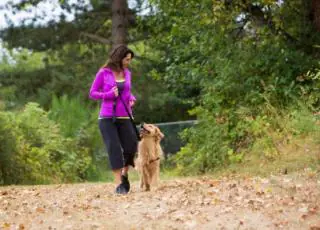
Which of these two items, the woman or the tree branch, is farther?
the tree branch

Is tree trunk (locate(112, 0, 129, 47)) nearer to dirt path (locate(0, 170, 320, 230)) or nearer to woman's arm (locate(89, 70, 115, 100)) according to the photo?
woman's arm (locate(89, 70, 115, 100))

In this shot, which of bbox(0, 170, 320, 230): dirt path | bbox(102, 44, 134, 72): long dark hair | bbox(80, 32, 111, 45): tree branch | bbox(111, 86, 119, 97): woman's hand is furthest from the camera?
bbox(80, 32, 111, 45): tree branch

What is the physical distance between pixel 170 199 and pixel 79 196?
96.3 inches

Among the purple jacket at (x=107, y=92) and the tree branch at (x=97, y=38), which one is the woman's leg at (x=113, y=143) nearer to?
the purple jacket at (x=107, y=92)

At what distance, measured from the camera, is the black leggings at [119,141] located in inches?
458

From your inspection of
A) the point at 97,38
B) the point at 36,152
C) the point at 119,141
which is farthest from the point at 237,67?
the point at 97,38

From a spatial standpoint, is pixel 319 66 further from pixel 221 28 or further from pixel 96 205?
pixel 96 205

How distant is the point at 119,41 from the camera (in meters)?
29.3

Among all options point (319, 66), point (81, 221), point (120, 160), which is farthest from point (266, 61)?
point (81, 221)

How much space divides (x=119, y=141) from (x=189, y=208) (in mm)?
2598

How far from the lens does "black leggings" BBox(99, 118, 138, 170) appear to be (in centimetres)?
1164

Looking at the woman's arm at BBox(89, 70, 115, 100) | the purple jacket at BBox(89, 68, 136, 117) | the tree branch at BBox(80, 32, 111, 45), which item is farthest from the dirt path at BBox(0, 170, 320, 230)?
the tree branch at BBox(80, 32, 111, 45)

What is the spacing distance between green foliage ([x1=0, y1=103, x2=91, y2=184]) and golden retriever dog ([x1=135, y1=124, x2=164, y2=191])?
21.5 feet

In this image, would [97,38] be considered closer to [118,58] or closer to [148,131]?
[118,58]
